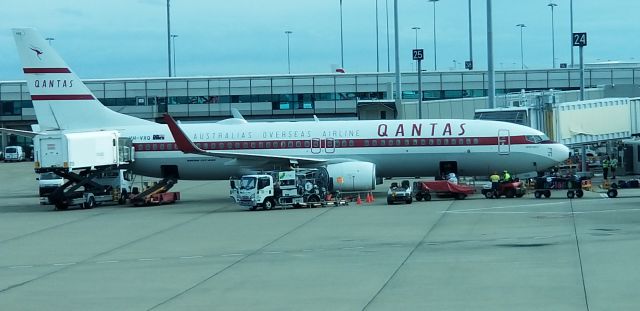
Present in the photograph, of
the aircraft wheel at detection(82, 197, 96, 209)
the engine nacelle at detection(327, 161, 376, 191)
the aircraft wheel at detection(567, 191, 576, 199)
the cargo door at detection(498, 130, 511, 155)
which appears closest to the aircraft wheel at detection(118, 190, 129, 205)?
the aircraft wheel at detection(82, 197, 96, 209)

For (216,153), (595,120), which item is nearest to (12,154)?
(216,153)

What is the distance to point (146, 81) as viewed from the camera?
86688 mm

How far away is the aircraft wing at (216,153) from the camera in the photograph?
42722 mm

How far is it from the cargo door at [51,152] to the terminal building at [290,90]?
42274 millimetres

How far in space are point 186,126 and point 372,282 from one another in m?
29.2

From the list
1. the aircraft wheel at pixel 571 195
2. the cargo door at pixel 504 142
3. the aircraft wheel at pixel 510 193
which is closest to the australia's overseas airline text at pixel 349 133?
the cargo door at pixel 504 142

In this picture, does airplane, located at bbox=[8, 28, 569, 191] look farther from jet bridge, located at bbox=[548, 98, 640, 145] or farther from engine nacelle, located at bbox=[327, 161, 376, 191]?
jet bridge, located at bbox=[548, 98, 640, 145]

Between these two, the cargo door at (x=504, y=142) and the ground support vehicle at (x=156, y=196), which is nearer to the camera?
the cargo door at (x=504, y=142)

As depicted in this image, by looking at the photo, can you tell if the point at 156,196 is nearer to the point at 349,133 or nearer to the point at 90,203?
the point at 90,203

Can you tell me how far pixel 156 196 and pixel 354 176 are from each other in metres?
10.2

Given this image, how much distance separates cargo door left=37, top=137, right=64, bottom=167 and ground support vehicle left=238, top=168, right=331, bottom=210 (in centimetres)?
871

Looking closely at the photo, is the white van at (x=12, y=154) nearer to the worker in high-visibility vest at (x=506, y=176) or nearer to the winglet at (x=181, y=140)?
the winglet at (x=181, y=140)

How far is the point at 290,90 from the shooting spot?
8794 cm

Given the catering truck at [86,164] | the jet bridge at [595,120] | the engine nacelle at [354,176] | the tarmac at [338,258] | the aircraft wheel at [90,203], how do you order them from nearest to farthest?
the tarmac at [338,258]
the engine nacelle at [354,176]
the catering truck at [86,164]
the aircraft wheel at [90,203]
the jet bridge at [595,120]
